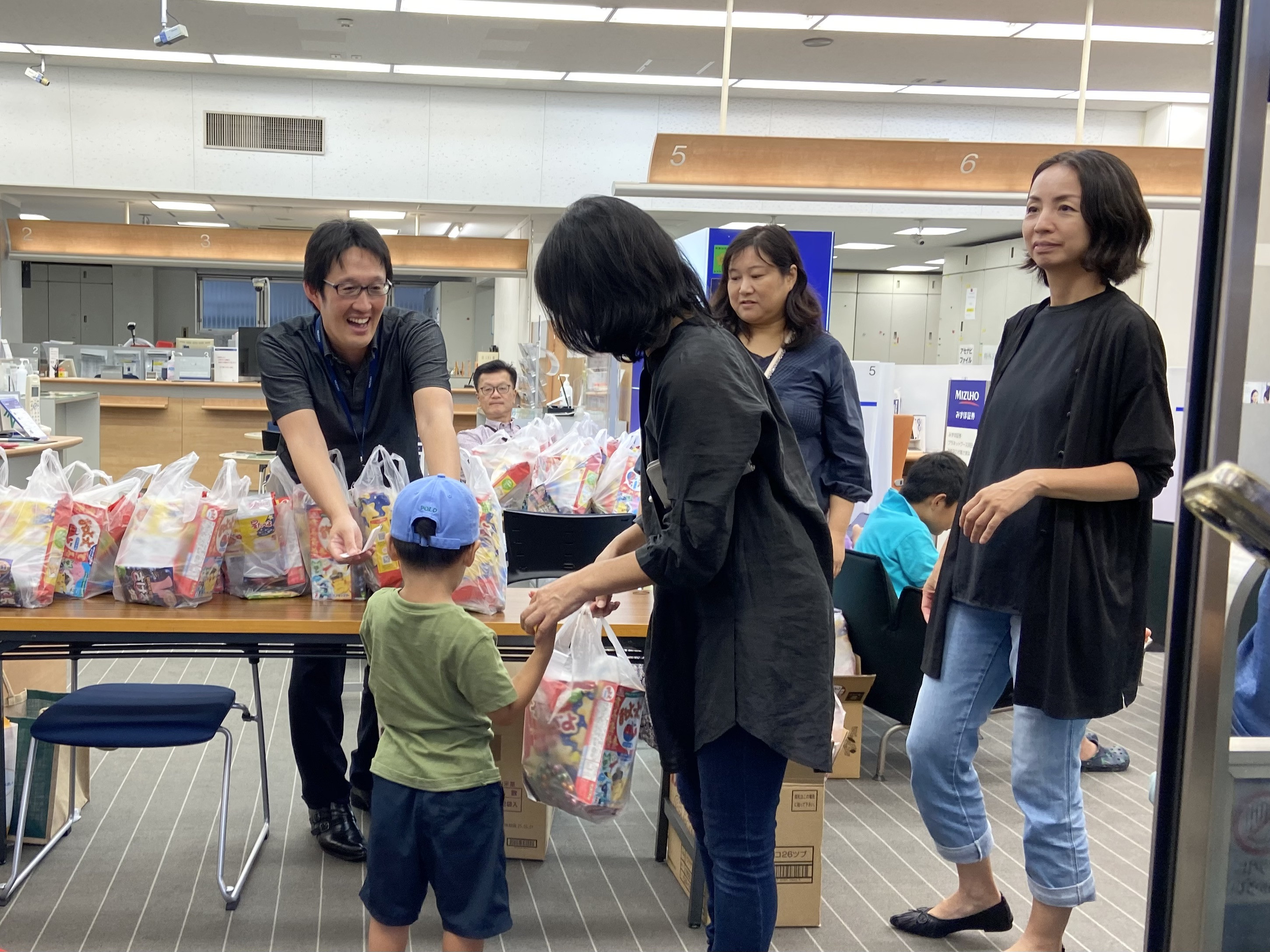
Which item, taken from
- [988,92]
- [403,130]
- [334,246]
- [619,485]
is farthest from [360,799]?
[988,92]

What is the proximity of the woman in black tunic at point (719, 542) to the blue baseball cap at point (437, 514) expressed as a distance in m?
0.31

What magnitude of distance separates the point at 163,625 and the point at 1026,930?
1.81 meters

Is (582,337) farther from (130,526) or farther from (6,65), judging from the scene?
(6,65)

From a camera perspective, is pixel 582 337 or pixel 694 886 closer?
pixel 582 337

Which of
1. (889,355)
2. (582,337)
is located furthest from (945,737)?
(889,355)

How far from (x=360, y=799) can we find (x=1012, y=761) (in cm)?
168

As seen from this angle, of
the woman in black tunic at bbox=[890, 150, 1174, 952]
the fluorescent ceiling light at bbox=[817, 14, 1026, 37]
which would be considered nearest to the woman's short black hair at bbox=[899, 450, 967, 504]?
the woman in black tunic at bbox=[890, 150, 1174, 952]

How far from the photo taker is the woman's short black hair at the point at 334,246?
7.48 feet

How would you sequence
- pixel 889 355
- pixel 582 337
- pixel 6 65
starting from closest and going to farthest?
1. pixel 582 337
2. pixel 6 65
3. pixel 889 355

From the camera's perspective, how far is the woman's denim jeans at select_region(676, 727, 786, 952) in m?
1.49

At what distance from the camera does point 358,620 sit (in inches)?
86.7

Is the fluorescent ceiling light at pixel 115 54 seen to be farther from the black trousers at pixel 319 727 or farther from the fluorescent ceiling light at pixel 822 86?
the black trousers at pixel 319 727

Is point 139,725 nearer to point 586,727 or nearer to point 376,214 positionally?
point 586,727

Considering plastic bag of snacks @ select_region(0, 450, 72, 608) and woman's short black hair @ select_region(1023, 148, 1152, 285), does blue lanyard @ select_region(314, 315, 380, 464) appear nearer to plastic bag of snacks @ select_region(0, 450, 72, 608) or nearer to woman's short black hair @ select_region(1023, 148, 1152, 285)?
plastic bag of snacks @ select_region(0, 450, 72, 608)
